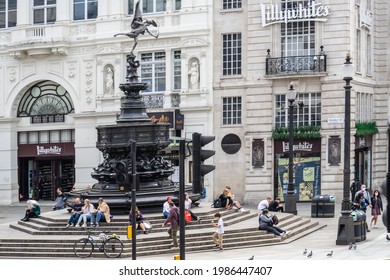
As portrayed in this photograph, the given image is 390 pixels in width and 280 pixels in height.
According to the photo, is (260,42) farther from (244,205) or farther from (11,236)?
(11,236)

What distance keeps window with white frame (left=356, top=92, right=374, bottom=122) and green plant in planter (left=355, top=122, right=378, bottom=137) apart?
31 cm

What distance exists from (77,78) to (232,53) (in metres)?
9.70

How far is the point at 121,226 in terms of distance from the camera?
103 ft

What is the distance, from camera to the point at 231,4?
4978 centimetres

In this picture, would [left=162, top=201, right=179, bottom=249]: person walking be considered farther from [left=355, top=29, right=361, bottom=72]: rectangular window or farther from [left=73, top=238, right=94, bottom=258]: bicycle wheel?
[left=355, top=29, right=361, bottom=72]: rectangular window

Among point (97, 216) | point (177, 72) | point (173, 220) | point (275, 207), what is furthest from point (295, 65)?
point (173, 220)

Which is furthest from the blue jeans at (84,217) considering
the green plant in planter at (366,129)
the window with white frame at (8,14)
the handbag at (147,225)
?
the window with white frame at (8,14)

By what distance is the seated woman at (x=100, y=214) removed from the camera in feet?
103

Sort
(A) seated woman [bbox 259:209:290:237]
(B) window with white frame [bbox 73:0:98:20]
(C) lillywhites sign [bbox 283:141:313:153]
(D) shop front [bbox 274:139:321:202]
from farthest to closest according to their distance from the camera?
1. (B) window with white frame [bbox 73:0:98:20]
2. (C) lillywhites sign [bbox 283:141:313:153]
3. (D) shop front [bbox 274:139:321:202]
4. (A) seated woman [bbox 259:209:290:237]

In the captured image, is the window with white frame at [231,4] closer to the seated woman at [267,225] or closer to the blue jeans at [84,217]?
the seated woman at [267,225]

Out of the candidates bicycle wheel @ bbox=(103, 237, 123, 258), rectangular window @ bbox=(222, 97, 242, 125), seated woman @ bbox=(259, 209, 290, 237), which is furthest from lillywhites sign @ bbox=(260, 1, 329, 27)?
bicycle wheel @ bbox=(103, 237, 123, 258)

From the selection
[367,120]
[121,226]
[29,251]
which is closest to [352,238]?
[121,226]

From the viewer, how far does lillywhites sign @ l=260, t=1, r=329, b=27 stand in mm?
47250
